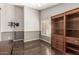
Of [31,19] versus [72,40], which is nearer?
[72,40]

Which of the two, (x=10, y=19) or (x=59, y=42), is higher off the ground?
(x=10, y=19)

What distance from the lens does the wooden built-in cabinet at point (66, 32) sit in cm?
181

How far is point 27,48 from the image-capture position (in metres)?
1.89

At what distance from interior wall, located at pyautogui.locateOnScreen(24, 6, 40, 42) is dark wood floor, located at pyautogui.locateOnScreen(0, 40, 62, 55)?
12 centimetres

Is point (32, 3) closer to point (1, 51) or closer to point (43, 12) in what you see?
point (43, 12)

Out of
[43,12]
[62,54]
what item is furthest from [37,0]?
[62,54]

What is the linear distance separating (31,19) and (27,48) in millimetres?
583

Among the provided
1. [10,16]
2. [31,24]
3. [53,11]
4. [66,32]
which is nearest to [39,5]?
[53,11]

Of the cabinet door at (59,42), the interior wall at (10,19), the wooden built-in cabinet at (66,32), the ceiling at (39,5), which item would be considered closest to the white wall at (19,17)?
the interior wall at (10,19)

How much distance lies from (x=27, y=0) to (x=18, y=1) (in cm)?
18

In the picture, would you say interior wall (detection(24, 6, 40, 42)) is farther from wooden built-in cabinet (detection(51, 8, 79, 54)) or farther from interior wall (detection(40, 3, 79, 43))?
wooden built-in cabinet (detection(51, 8, 79, 54))

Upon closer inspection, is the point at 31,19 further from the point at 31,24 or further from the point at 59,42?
the point at 59,42

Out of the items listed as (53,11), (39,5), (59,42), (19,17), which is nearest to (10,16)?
(19,17)

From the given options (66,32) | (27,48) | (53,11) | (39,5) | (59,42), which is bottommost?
(27,48)
